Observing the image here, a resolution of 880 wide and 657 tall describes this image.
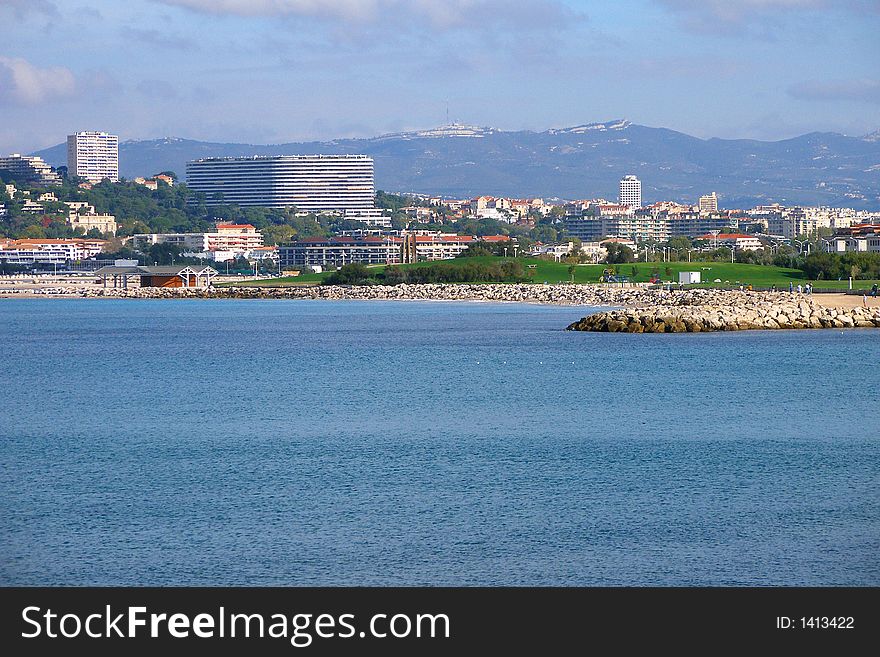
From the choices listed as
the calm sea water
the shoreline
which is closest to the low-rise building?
the shoreline

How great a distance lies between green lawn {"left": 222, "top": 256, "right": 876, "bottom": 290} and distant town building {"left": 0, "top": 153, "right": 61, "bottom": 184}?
95247 mm

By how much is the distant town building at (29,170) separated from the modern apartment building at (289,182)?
A: 17108 millimetres

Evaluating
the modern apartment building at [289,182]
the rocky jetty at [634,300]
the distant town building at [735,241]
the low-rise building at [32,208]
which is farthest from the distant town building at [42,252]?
the distant town building at [735,241]

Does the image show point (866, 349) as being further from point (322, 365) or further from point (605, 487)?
point (605, 487)

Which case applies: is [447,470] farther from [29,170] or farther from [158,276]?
[29,170]

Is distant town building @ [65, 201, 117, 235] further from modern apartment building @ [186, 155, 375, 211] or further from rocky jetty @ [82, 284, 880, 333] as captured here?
rocky jetty @ [82, 284, 880, 333]

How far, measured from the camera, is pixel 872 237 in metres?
89.9

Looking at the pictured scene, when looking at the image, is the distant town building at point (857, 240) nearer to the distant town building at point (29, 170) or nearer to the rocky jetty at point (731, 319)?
the rocky jetty at point (731, 319)

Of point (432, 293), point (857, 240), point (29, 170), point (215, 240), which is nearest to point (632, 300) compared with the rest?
point (432, 293)

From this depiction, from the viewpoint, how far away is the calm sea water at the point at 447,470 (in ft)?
35.4

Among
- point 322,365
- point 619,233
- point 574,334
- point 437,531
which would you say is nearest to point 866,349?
point 574,334

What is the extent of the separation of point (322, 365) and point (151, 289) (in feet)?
205

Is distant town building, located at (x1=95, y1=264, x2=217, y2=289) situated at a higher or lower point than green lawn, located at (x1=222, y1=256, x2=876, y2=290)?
lower

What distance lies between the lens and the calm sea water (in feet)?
35.4
